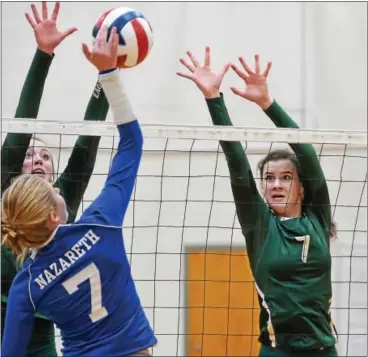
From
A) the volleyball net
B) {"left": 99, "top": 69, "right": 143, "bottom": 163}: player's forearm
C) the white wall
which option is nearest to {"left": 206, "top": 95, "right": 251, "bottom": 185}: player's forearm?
{"left": 99, "top": 69, "right": 143, "bottom": 163}: player's forearm

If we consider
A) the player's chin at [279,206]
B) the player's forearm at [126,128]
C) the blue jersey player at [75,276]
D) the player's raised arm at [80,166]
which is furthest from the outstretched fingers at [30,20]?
the player's chin at [279,206]

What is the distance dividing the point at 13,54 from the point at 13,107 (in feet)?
1.16

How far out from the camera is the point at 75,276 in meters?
2.31

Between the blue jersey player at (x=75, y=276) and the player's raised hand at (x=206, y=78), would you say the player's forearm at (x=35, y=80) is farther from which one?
the blue jersey player at (x=75, y=276)

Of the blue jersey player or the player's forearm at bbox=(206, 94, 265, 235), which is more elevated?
the player's forearm at bbox=(206, 94, 265, 235)

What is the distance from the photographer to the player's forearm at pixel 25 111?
120 inches

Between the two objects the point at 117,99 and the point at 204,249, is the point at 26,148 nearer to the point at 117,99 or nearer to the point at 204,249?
the point at 117,99

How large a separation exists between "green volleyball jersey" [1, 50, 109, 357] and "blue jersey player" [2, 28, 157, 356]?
65cm

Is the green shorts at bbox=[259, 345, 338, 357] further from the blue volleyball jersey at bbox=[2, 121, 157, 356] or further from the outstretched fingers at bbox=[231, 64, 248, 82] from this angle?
the outstretched fingers at bbox=[231, 64, 248, 82]

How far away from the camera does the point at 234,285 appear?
207 inches

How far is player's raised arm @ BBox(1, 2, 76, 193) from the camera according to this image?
305 cm

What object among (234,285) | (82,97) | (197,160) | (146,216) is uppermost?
(82,97)

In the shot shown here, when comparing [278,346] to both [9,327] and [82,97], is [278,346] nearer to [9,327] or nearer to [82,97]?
[9,327]

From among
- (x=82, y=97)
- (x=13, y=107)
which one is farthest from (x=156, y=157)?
(x=13, y=107)
